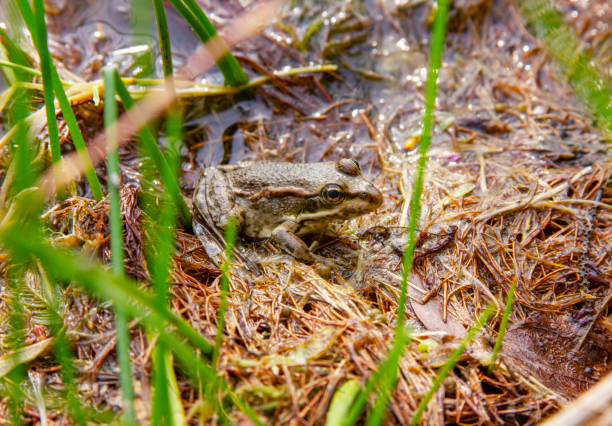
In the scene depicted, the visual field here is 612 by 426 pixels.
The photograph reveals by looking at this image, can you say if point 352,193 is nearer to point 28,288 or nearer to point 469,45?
point 28,288

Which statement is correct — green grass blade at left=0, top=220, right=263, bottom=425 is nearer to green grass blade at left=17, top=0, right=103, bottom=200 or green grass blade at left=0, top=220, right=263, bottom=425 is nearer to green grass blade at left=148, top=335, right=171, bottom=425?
green grass blade at left=148, top=335, right=171, bottom=425

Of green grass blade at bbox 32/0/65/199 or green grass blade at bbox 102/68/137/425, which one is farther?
green grass blade at bbox 32/0/65/199

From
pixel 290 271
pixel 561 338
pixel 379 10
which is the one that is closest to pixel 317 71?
pixel 379 10

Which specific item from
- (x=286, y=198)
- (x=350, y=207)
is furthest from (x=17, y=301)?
(x=350, y=207)

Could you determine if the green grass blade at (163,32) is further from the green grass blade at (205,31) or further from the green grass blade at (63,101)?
the green grass blade at (63,101)

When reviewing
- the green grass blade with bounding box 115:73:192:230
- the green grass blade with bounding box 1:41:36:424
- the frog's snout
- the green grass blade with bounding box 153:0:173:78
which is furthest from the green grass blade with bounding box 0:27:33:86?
the frog's snout

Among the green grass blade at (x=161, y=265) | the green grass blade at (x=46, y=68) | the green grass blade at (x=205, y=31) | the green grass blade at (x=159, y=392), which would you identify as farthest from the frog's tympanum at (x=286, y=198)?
the green grass blade at (x=159, y=392)

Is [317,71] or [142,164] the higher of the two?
[317,71]
